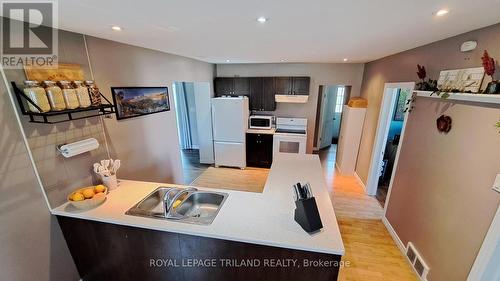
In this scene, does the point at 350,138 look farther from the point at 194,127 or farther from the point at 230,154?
the point at 194,127

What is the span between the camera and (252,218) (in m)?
1.51

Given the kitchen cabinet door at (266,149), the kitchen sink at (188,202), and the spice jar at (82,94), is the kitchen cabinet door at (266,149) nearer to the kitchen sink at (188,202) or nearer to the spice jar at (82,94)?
the kitchen sink at (188,202)

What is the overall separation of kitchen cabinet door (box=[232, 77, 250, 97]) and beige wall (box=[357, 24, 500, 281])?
2.92 m

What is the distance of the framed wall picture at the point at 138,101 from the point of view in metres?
2.13

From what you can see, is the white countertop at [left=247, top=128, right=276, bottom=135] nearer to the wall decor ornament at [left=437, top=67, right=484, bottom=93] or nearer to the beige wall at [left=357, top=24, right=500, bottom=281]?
the beige wall at [left=357, top=24, right=500, bottom=281]

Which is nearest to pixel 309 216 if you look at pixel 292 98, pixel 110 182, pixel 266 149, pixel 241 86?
pixel 110 182

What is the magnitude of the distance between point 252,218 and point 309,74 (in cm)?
387

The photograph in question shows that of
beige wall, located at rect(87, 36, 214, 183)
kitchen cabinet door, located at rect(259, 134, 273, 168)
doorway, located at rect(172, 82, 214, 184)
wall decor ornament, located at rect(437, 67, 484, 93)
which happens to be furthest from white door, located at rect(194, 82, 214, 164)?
wall decor ornament, located at rect(437, 67, 484, 93)

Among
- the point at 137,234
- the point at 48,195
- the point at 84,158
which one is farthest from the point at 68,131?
the point at 137,234

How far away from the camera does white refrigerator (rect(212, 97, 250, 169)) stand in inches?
165

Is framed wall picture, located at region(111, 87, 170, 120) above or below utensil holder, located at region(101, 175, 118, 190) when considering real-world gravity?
above

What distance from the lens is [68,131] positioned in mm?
1638

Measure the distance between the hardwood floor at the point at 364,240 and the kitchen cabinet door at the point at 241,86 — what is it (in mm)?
2807

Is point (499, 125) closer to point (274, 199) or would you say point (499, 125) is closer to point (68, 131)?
point (274, 199)
